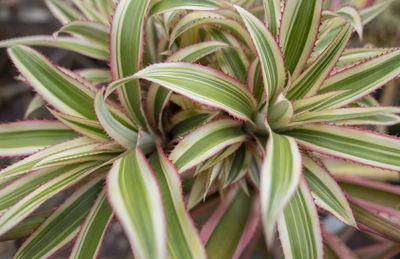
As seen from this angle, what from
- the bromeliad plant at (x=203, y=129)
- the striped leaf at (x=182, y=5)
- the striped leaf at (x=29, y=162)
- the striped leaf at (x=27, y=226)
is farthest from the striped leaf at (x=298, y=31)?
the striped leaf at (x=27, y=226)

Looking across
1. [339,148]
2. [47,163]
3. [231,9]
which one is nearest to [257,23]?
[231,9]

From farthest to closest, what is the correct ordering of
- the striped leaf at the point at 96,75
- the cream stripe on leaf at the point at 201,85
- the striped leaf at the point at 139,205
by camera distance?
the striped leaf at the point at 96,75 < the cream stripe on leaf at the point at 201,85 < the striped leaf at the point at 139,205

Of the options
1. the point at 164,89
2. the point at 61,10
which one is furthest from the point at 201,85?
the point at 61,10

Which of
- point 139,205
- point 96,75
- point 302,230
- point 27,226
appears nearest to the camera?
point 139,205

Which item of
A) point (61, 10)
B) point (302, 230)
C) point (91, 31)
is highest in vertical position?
point (61, 10)

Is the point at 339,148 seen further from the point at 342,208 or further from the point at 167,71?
the point at 167,71

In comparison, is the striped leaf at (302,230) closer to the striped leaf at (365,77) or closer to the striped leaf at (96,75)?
the striped leaf at (365,77)

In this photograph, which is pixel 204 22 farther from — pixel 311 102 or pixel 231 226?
pixel 231 226
